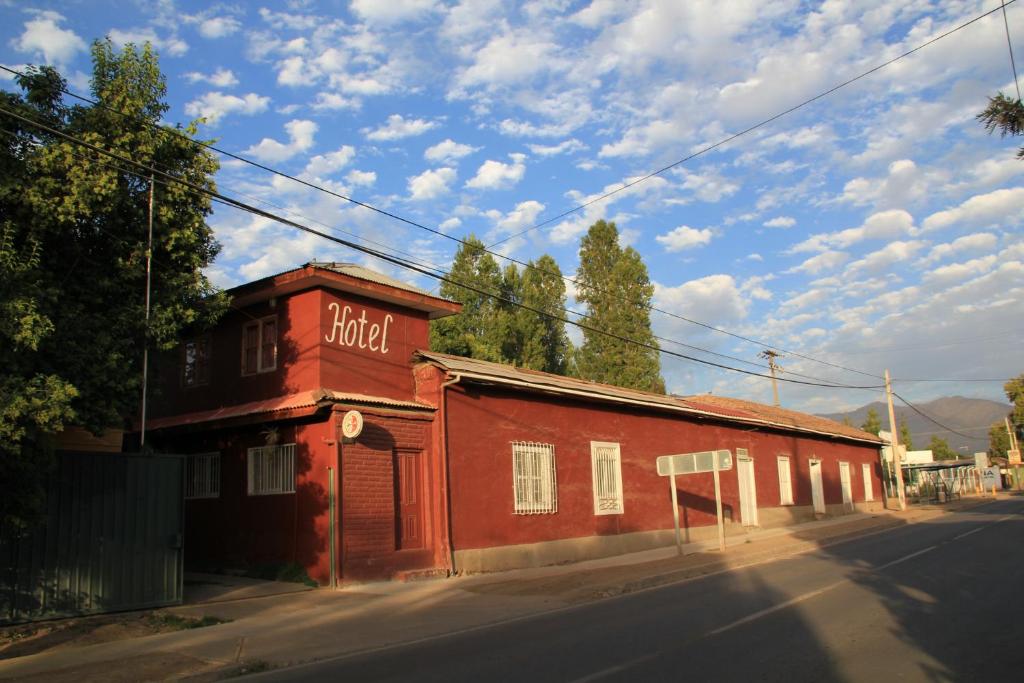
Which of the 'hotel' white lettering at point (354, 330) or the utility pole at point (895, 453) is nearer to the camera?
the 'hotel' white lettering at point (354, 330)

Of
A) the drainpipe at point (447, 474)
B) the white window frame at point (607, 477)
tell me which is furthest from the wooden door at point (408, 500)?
the white window frame at point (607, 477)

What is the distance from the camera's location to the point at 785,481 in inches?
1262

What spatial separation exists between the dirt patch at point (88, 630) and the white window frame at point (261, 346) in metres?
6.21

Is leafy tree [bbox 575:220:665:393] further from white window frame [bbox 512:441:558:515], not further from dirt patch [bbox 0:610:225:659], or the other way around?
dirt patch [bbox 0:610:225:659]

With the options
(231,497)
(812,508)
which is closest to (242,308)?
(231,497)

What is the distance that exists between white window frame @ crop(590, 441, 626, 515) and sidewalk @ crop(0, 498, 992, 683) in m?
1.93

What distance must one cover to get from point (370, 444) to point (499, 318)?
19.1 meters

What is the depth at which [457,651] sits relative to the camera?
883 centimetres

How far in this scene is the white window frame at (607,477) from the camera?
20.7 meters

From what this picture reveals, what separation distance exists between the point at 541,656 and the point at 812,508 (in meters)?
28.7

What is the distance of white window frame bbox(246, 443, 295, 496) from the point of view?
15.9 meters

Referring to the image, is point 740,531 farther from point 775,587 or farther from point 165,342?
point 165,342

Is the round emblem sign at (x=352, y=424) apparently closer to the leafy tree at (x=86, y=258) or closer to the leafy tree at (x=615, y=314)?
the leafy tree at (x=86, y=258)

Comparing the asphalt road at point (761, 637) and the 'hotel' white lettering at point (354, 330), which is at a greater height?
the 'hotel' white lettering at point (354, 330)
